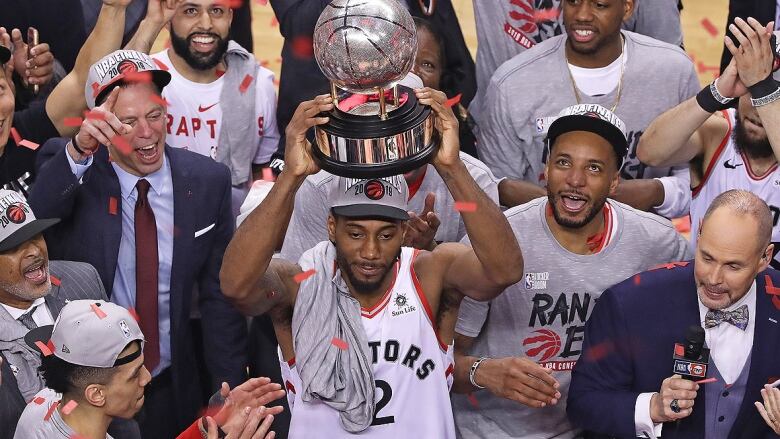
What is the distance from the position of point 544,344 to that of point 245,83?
157cm

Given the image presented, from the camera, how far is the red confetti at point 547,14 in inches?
190

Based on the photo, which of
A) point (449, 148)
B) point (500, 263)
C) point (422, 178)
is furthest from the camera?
point (422, 178)

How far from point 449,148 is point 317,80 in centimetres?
185

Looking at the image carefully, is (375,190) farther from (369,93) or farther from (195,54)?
(195,54)

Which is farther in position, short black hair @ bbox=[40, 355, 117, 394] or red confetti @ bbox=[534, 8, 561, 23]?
red confetti @ bbox=[534, 8, 561, 23]

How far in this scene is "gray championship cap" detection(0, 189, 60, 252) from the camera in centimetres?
355

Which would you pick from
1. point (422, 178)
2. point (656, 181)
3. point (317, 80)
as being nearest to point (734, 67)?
point (656, 181)

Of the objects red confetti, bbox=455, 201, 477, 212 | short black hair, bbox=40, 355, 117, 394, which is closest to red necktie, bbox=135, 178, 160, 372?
short black hair, bbox=40, 355, 117, 394

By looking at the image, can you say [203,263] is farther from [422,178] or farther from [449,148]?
[449,148]

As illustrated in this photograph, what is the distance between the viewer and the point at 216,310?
413cm

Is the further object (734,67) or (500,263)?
(734,67)

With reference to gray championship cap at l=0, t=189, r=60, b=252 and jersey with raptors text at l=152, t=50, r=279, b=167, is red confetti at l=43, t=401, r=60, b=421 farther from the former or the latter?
jersey with raptors text at l=152, t=50, r=279, b=167

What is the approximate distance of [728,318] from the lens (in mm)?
3414

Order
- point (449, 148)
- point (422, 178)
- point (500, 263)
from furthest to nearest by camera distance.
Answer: point (422, 178) → point (500, 263) → point (449, 148)
